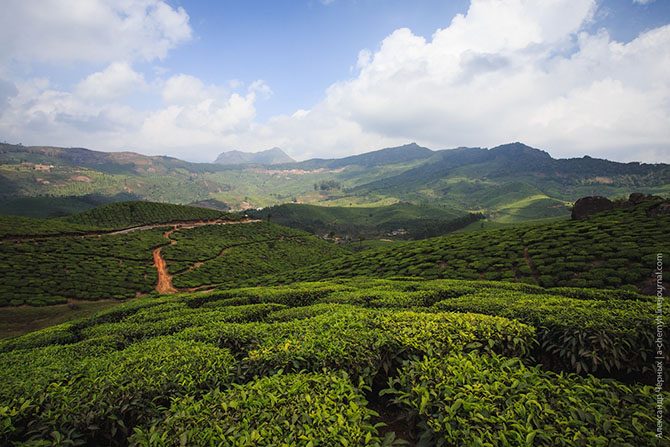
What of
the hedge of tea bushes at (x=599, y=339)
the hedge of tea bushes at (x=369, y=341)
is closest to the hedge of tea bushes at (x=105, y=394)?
the hedge of tea bushes at (x=369, y=341)

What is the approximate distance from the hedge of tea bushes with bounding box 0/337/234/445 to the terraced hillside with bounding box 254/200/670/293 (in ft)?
94.9

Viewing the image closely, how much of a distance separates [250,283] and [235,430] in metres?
47.1

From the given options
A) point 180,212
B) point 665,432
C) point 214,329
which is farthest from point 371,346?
point 180,212

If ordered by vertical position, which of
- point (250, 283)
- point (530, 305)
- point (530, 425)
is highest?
point (530, 425)

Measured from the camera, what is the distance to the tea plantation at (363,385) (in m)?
4.94

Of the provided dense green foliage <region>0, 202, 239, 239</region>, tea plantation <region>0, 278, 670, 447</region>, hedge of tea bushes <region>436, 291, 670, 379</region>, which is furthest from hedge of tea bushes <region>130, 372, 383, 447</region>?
dense green foliage <region>0, 202, 239, 239</region>

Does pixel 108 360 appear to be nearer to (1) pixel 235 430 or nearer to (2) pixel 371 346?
(1) pixel 235 430

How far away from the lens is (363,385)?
656 centimetres

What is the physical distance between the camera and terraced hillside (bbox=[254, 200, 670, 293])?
26547 millimetres

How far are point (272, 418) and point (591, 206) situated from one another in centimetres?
7622

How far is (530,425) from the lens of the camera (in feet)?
15.6

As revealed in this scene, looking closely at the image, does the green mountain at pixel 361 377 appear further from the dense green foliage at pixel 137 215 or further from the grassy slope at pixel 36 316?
the dense green foliage at pixel 137 215

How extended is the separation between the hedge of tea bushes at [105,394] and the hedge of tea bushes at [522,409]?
15.8 feet

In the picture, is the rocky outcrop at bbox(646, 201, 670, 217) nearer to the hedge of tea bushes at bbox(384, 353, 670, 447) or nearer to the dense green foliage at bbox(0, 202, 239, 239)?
the hedge of tea bushes at bbox(384, 353, 670, 447)
